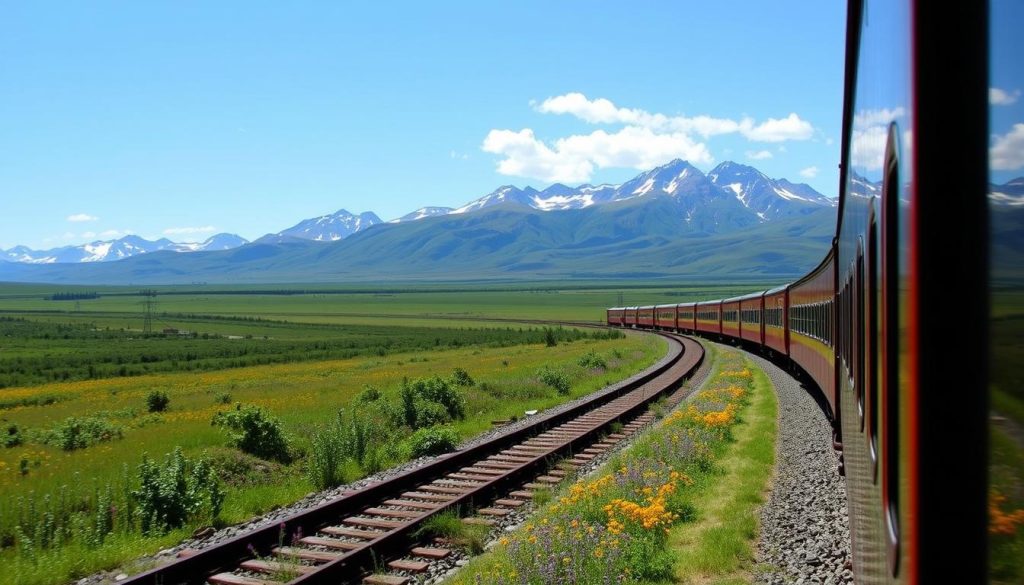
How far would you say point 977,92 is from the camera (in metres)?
1.69

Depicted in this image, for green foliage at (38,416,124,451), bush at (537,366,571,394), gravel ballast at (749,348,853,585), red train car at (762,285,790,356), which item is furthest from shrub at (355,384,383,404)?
red train car at (762,285,790,356)

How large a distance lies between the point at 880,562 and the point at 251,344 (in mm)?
72806

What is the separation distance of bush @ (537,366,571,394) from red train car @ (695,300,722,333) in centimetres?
1690

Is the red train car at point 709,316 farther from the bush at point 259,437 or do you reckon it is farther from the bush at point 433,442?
the bush at point 259,437

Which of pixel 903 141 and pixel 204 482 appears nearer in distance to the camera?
pixel 903 141

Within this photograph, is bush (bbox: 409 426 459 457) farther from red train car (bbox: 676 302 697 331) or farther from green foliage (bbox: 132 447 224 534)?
red train car (bbox: 676 302 697 331)

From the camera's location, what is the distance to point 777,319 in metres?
24.2

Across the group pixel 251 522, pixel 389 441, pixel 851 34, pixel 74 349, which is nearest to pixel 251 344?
pixel 74 349

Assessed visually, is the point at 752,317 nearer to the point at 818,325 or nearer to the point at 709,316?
the point at 709,316

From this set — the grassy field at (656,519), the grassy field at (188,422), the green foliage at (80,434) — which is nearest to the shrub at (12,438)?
the grassy field at (188,422)

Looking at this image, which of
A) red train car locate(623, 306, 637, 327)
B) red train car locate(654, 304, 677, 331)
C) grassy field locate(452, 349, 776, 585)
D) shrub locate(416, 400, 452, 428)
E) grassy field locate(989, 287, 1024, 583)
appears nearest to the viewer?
grassy field locate(989, 287, 1024, 583)

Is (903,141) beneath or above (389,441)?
above

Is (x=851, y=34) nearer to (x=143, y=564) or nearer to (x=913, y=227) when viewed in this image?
(x=913, y=227)

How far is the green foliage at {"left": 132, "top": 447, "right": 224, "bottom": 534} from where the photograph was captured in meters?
10.2
